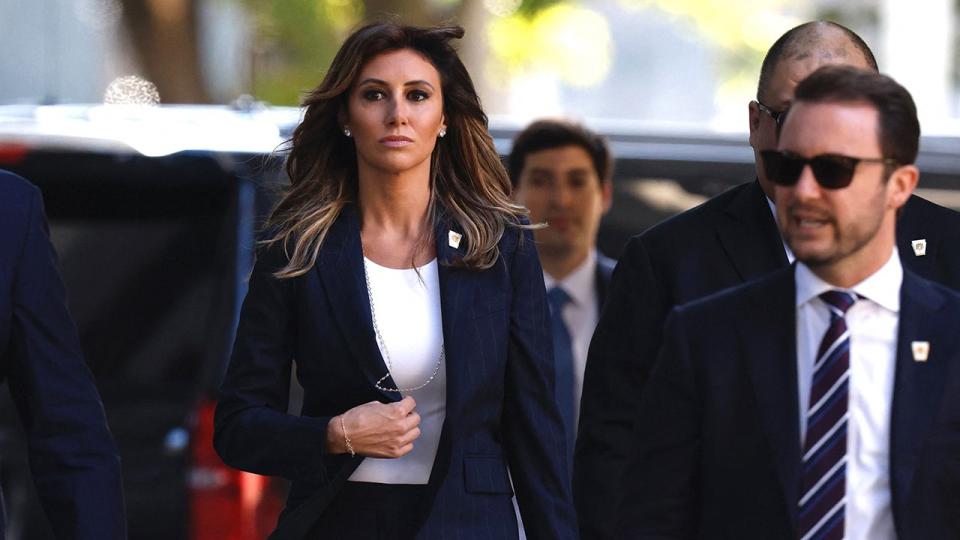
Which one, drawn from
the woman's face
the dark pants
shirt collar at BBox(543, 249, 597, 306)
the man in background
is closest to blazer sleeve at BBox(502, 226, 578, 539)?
the dark pants

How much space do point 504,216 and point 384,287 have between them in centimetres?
33

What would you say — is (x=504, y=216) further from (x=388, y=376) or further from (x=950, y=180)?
(x=950, y=180)

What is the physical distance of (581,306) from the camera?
6.38 metres

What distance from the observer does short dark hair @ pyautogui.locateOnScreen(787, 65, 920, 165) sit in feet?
11.2

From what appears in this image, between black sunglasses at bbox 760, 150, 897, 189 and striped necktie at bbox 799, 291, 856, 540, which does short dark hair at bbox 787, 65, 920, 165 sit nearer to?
black sunglasses at bbox 760, 150, 897, 189

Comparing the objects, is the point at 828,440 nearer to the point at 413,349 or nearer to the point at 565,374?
the point at 413,349

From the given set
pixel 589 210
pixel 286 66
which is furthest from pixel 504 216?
pixel 286 66

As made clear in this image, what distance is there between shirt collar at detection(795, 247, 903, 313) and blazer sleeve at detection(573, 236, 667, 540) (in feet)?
2.96

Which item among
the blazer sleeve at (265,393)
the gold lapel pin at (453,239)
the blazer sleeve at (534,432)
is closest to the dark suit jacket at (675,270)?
the blazer sleeve at (534,432)

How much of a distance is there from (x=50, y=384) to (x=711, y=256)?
55.9 inches

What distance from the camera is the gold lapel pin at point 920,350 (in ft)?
11.0

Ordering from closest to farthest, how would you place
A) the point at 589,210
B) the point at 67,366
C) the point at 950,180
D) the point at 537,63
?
the point at 67,366 → the point at 589,210 → the point at 950,180 → the point at 537,63

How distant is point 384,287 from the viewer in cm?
444

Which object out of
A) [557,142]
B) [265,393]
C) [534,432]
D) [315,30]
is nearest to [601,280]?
[557,142]
